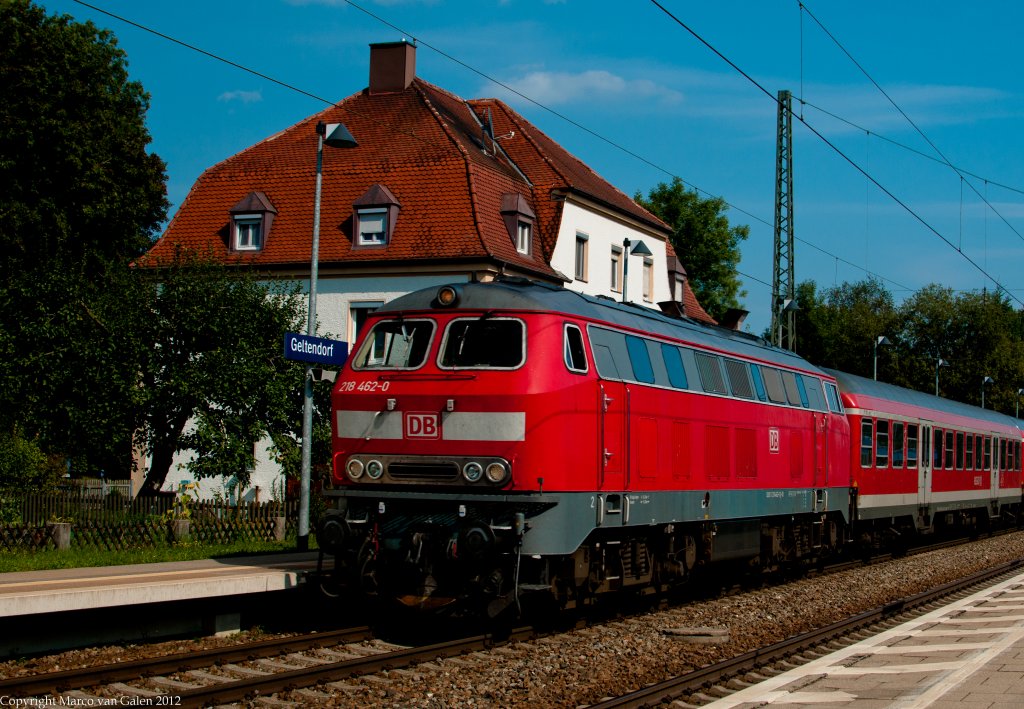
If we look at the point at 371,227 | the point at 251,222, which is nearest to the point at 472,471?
the point at 371,227

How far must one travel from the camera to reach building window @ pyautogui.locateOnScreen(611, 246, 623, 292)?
42294mm

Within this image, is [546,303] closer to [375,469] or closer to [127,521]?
[375,469]

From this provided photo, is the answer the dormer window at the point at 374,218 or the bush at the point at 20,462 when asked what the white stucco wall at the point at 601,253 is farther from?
the bush at the point at 20,462

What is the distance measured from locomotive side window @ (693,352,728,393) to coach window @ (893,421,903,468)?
957 cm

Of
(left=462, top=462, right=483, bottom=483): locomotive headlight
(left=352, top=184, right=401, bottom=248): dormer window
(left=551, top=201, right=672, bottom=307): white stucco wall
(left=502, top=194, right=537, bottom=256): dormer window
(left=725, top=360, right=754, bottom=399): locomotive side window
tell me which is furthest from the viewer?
(left=551, top=201, right=672, bottom=307): white stucco wall

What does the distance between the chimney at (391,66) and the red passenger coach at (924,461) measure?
67.8 feet

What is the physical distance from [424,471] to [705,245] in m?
49.7

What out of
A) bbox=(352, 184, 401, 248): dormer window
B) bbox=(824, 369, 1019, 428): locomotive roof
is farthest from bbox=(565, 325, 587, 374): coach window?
bbox=(352, 184, 401, 248): dormer window

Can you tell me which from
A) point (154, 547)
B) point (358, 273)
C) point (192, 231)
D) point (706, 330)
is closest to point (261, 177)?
point (192, 231)

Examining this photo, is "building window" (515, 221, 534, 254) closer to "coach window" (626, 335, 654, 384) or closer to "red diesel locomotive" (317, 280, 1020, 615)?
"red diesel locomotive" (317, 280, 1020, 615)

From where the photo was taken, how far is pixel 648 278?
4475cm

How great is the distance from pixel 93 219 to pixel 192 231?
452 centimetres

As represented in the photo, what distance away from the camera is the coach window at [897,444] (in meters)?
24.8

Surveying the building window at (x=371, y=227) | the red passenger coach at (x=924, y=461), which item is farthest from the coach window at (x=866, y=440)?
the building window at (x=371, y=227)
